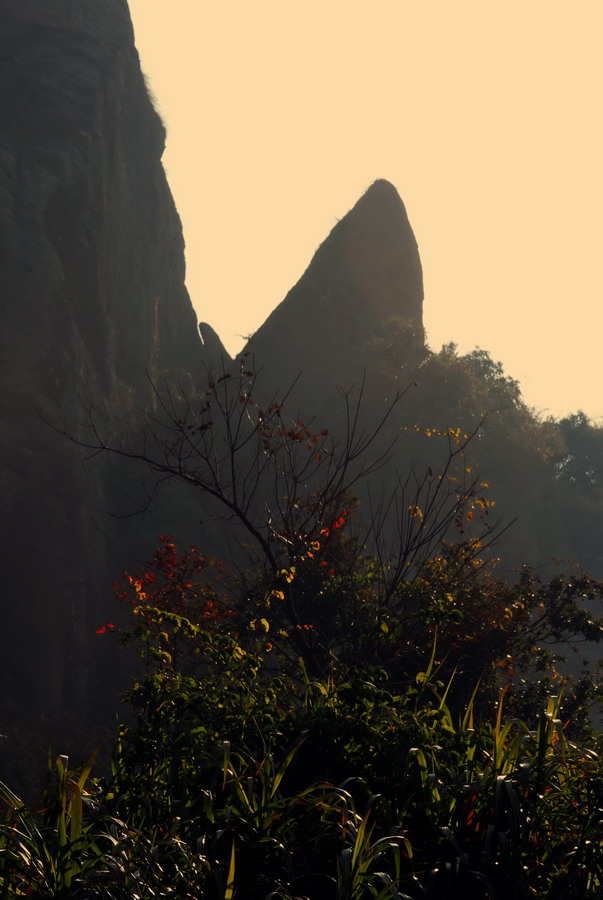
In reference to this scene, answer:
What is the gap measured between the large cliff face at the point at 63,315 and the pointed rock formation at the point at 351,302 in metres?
5.55

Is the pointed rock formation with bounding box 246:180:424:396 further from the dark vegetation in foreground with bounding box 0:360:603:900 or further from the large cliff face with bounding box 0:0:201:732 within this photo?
the dark vegetation in foreground with bounding box 0:360:603:900

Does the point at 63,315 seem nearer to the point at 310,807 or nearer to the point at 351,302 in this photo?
the point at 351,302

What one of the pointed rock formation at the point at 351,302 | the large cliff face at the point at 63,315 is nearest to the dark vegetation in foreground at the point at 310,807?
the large cliff face at the point at 63,315

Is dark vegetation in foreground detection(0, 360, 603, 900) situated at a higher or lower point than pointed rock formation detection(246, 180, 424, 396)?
lower

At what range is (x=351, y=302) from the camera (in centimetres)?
4247

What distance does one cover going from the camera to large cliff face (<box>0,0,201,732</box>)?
77.6 feet

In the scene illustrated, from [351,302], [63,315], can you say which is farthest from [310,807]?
[351,302]

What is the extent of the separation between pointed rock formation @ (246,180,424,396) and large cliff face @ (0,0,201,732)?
5545mm

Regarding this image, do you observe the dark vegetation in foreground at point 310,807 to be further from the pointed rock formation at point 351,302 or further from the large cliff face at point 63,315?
the pointed rock formation at point 351,302

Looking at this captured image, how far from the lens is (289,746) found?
216 inches

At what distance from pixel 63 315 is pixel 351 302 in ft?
58.7

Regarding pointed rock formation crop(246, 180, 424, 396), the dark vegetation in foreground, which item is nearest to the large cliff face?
pointed rock formation crop(246, 180, 424, 396)

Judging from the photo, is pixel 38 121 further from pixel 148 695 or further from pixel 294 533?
pixel 148 695

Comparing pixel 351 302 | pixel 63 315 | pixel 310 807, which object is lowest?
pixel 310 807
